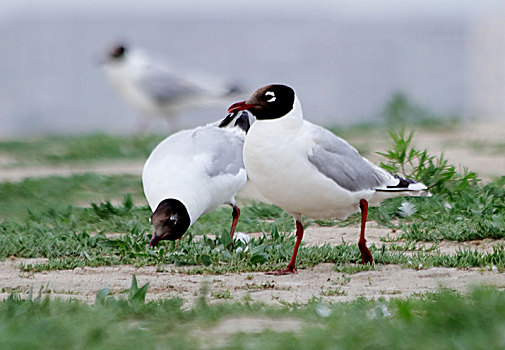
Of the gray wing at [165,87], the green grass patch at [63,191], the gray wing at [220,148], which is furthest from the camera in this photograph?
the gray wing at [165,87]

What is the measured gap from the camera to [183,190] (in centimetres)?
513

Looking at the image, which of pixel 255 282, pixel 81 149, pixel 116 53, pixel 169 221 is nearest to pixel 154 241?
pixel 169 221

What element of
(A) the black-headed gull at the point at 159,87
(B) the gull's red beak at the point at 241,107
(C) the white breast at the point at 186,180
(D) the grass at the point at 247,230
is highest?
(A) the black-headed gull at the point at 159,87

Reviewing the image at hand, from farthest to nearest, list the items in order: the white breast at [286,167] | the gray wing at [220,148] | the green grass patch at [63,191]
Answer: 1. the green grass patch at [63,191]
2. the gray wing at [220,148]
3. the white breast at [286,167]

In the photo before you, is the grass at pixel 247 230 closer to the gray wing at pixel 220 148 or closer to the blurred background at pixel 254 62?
the gray wing at pixel 220 148

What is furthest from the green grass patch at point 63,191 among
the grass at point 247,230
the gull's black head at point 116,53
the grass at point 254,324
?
the gull's black head at point 116,53

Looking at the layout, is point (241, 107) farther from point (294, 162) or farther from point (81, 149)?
point (81, 149)

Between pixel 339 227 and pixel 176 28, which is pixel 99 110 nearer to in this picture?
pixel 176 28

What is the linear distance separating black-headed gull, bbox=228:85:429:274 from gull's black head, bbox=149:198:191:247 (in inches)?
19.9

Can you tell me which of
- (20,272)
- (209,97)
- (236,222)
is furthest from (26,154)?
(20,272)

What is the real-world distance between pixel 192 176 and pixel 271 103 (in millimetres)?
932

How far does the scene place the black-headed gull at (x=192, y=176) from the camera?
16.1 ft

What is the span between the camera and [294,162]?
14.8 feet

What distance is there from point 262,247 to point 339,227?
4.24ft
